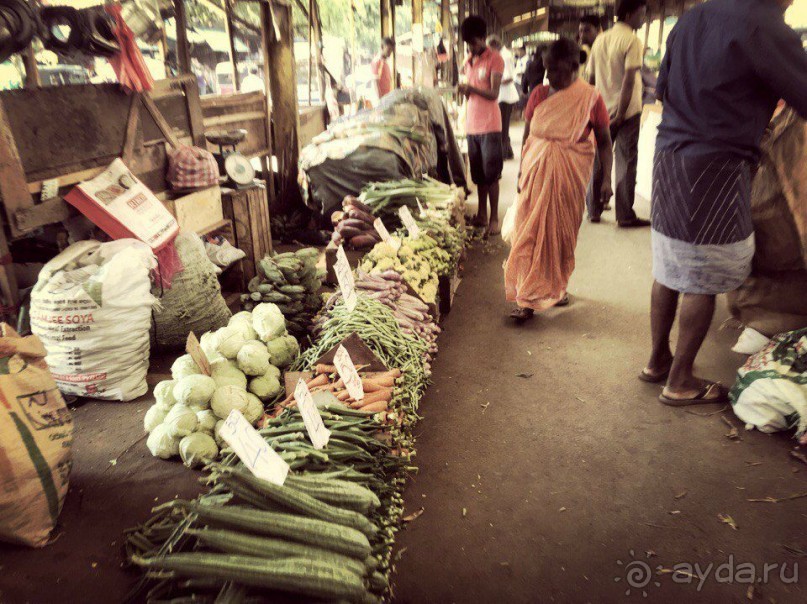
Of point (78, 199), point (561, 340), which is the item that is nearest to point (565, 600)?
point (561, 340)

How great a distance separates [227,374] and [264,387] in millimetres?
209

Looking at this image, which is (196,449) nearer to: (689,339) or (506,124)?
(689,339)

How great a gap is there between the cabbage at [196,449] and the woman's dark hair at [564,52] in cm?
316

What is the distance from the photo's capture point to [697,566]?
2205 mm

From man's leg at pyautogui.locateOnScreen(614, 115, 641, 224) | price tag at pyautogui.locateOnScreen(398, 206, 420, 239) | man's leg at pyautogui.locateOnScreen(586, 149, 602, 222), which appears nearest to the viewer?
price tag at pyautogui.locateOnScreen(398, 206, 420, 239)

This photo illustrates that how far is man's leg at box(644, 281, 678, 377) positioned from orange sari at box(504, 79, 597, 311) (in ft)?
3.06

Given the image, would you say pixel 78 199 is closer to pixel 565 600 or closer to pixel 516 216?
pixel 516 216

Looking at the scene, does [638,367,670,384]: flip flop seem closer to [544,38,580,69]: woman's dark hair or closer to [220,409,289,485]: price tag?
[544,38,580,69]: woman's dark hair

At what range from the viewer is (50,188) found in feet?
12.0

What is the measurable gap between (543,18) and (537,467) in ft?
123

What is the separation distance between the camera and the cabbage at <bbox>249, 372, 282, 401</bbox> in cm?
303

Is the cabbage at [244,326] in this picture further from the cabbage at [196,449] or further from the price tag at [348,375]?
the price tag at [348,375]

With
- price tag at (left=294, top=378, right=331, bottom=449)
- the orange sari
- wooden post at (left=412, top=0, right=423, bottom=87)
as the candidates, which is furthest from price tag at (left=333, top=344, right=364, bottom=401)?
wooden post at (left=412, top=0, right=423, bottom=87)

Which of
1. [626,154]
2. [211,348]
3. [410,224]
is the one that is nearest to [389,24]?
[626,154]
